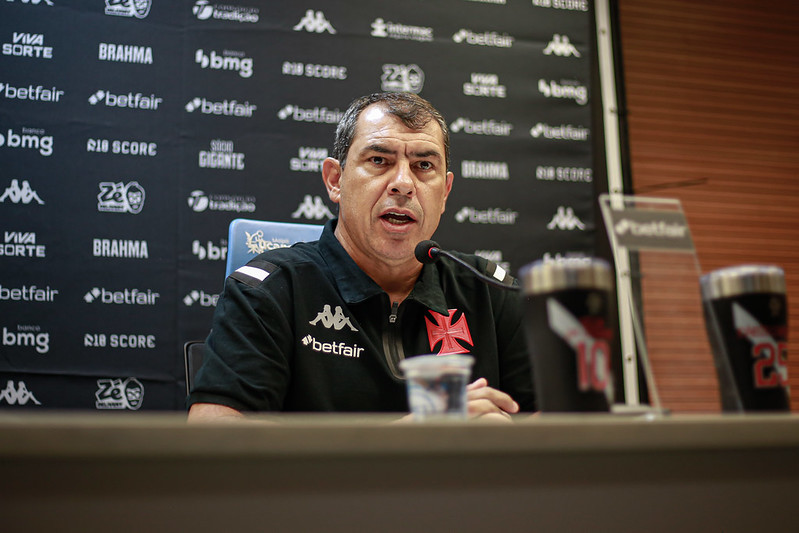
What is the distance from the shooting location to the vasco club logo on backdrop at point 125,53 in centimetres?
254

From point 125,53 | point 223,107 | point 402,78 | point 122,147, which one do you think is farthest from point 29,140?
point 402,78

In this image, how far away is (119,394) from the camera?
2.37 meters

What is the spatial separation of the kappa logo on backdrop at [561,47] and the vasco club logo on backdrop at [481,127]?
1.40 feet

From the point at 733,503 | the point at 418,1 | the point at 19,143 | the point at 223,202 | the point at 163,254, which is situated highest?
the point at 418,1

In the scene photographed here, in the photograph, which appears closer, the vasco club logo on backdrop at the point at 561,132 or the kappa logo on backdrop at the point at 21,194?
the kappa logo on backdrop at the point at 21,194

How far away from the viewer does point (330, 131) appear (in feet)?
8.89

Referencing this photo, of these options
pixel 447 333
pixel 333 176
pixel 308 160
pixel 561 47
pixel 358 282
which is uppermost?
pixel 561 47

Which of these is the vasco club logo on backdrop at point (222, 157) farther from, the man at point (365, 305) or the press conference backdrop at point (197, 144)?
the man at point (365, 305)

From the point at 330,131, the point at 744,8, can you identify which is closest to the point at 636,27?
the point at 744,8

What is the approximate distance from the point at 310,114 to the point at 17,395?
1489 millimetres

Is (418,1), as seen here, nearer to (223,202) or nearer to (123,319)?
(223,202)

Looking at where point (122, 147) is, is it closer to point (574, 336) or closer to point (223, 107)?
point (223, 107)

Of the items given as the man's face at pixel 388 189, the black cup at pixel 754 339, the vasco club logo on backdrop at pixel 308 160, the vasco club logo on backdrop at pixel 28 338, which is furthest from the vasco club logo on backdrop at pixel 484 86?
the black cup at pixel 754 339

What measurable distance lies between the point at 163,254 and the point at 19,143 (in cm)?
65
